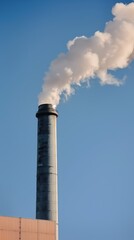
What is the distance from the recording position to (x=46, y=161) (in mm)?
41625

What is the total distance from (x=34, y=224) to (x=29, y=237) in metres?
1.11

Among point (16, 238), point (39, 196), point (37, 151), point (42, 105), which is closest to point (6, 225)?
point (16, 238)

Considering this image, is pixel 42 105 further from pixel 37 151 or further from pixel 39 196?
pixel 39 196

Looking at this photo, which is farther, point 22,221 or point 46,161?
point 46,161

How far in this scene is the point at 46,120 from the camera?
4316 cm

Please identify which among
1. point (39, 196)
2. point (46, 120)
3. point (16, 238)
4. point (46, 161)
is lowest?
point (16, 238)

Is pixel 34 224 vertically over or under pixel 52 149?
under

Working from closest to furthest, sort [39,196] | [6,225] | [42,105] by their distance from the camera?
[6,225], [39,196], [42,105]

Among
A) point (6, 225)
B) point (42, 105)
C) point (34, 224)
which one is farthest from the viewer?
point (42, 105)

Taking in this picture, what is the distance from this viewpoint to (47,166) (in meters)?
41.4

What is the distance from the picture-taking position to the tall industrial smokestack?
1606 inches

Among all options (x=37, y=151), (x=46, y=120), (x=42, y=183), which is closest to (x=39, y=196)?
(x=42, y=183)

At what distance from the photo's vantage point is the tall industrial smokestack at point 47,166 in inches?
1606

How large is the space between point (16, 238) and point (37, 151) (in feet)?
35.4
